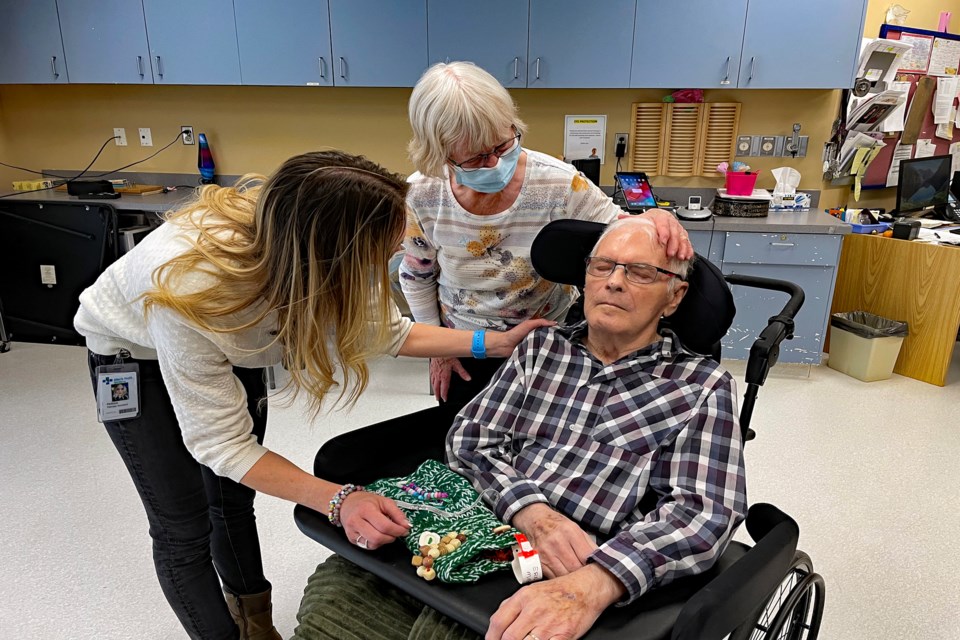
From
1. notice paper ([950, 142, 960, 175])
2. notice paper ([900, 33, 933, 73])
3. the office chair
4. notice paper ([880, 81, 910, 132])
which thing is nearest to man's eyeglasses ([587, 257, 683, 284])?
the office chair

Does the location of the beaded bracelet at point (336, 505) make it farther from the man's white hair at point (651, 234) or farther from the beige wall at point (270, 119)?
the beige wall at point (270, 119)

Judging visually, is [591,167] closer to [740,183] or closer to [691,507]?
[740,183]

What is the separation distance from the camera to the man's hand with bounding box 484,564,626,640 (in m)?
0.95

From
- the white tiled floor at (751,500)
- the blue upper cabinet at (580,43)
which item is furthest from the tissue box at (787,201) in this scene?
the blue upper cabinet at (580,43)

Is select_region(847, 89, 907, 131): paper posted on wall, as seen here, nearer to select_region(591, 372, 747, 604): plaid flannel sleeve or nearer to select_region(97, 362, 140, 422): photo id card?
select_region(591, 372, 747, 604): plaid flannel sleeve

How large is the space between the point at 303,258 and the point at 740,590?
82cm

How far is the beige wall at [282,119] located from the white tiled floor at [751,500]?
55.5 inches

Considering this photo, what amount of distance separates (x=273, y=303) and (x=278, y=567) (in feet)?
4.24

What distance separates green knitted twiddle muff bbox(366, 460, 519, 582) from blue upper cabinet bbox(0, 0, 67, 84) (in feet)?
12.1

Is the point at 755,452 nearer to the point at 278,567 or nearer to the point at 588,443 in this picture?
the point at 588,443

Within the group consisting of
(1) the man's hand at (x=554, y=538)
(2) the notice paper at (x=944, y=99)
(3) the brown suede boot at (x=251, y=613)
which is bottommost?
(3) the brown suede boot at (x=251, y=613)

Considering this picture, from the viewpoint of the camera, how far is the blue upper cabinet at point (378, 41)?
10.7 ft

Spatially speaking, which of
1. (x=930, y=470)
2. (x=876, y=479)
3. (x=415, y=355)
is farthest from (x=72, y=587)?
(x=930, y=470)

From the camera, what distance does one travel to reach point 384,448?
1.39 meters
